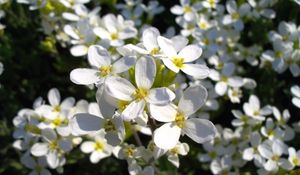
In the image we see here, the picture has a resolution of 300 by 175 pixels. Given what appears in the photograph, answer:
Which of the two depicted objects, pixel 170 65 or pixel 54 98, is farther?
pixel 54 98

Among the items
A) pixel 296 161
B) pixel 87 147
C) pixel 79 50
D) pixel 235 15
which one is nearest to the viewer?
pixel 296 161

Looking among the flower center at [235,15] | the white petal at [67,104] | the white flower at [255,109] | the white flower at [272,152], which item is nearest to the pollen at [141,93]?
the white petal at [67,104]

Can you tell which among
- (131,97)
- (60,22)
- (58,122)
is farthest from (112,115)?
(60,22)

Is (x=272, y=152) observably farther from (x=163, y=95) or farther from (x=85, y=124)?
(x=85, y=124)

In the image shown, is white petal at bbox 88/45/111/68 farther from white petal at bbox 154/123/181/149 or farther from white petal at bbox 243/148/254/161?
white petal at bbox 243/148/254/161

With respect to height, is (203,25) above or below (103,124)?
below

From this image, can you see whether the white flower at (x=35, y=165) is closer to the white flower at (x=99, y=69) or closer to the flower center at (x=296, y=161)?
the white flower at (x=99, y=69)

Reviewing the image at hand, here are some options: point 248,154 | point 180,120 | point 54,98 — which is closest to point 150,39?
point 180,120

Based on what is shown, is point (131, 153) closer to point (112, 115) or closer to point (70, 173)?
point (112, 115)
